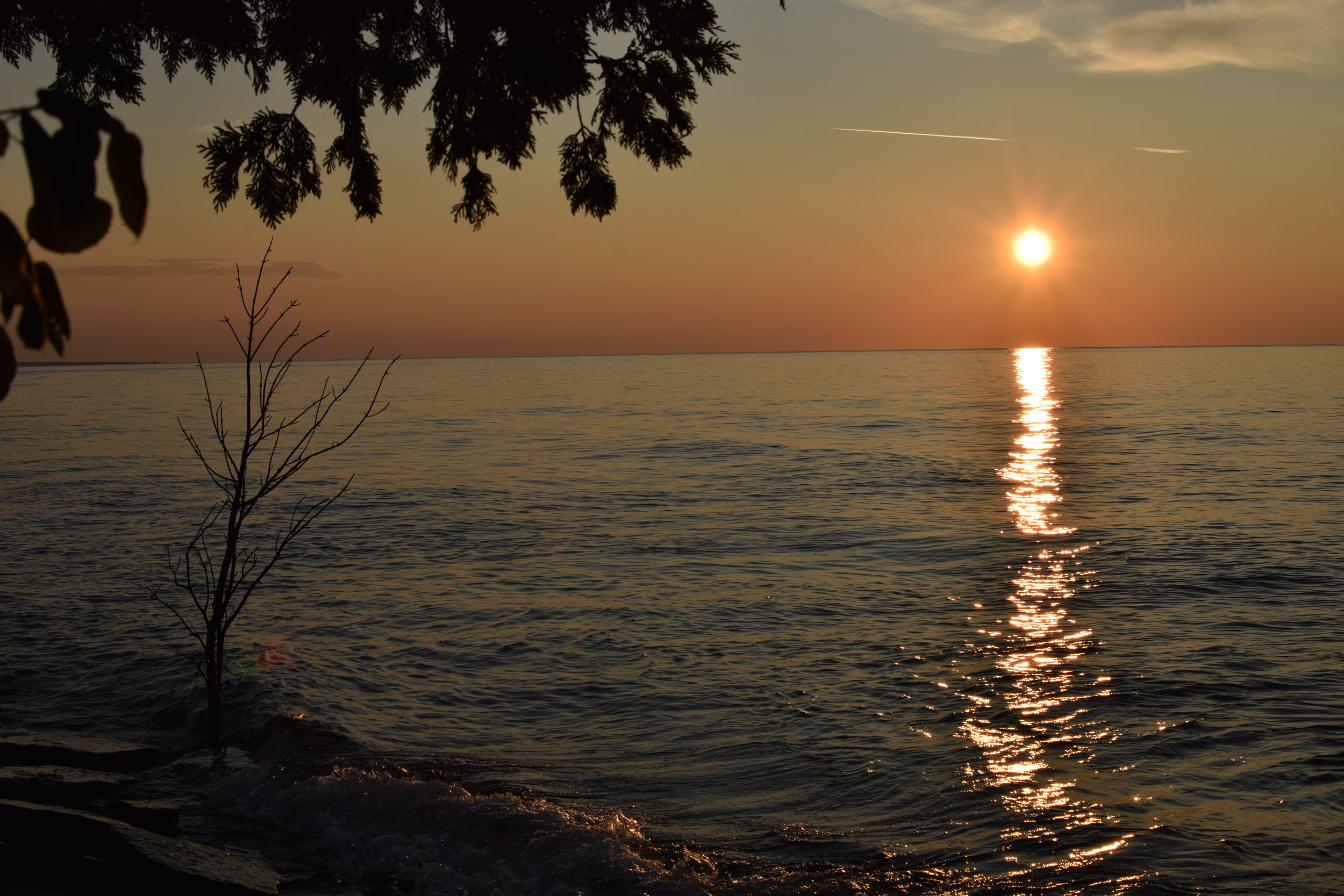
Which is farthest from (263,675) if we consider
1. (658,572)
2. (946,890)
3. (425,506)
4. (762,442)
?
(762,442)

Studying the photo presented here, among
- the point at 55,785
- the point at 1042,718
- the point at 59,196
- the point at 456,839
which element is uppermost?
the point at 59,196

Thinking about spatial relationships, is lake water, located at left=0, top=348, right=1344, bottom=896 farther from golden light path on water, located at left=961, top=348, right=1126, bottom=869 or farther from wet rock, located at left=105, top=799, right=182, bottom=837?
wet rock, located at left=105, top=799, right=182, bottom=837

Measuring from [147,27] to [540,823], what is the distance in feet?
17.1

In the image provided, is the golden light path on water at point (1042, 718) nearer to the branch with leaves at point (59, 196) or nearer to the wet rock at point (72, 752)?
the branch with leaves at point (59, 196)

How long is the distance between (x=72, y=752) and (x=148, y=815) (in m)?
1.68

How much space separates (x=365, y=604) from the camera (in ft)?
41.5

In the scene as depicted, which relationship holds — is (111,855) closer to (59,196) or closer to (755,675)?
(59,196)

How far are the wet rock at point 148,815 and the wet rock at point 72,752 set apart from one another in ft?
3.96

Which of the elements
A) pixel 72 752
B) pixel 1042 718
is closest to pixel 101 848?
pixel 72 752

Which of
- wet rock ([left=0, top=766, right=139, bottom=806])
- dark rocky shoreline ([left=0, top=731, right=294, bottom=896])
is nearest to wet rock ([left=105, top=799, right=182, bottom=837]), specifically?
dark rocky shoreline ([left=0, top=731, right=294, bottom=896])

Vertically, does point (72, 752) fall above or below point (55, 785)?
below

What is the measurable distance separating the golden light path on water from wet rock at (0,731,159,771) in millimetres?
6057

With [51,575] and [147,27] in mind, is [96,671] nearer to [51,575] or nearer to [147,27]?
[51,575]

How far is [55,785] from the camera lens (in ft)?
19.1
